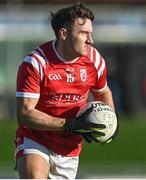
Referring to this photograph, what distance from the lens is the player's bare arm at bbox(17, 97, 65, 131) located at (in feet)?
24.9

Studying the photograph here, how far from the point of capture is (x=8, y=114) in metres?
24.2

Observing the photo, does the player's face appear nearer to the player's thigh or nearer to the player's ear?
A: the player's ear

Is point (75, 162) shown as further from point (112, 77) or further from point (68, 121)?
point (112, 77)

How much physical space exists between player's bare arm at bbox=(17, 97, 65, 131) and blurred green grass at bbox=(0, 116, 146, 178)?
9316 millimetres

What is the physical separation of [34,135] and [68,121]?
43 centimetres

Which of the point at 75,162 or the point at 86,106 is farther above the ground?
the point at 86,106

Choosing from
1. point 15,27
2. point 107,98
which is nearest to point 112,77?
point 15,27

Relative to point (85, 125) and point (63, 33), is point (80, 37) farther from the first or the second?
point (85, 125)

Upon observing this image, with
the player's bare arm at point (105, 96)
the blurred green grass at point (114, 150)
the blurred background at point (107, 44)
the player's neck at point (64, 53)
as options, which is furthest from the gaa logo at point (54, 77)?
the blurred background at point (107, 44)

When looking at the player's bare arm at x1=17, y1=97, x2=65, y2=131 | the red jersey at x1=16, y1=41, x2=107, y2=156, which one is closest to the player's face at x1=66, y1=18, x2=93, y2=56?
the red jersey at x1=16, y1=41, x2=107, y2=156

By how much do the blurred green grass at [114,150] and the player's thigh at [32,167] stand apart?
9.18 metres

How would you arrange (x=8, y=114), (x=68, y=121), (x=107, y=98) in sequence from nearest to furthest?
(x=68, y=121) → (x=107, y=98) → (x=8, y=114)

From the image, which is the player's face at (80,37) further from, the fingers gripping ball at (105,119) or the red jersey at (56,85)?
the fingers gripping ball at (105,119)

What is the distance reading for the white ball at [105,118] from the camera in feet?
25.2
